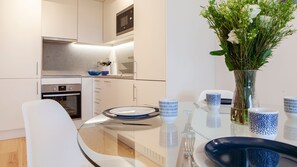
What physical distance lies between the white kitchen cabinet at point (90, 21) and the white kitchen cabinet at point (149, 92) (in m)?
1.71

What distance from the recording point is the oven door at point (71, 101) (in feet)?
10.8

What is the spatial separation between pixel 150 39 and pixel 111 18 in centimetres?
156

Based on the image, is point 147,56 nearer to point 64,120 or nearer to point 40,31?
point 64,120

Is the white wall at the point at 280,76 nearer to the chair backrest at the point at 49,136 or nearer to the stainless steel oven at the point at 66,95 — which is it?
the chair backrest at the point at 49,136

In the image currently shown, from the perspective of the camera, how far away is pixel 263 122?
2.25 ft

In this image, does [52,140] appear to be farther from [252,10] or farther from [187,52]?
[187,52]

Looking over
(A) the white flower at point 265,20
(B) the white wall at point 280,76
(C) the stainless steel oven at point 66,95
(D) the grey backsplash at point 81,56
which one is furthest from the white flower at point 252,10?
(C) the stainless steel oven at point 66,95

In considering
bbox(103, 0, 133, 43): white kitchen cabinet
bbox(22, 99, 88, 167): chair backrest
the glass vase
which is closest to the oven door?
bbox(103, 0, 133, 43): white kitchen cabinet

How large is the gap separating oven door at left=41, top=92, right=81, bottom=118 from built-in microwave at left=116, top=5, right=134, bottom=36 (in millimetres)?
1252

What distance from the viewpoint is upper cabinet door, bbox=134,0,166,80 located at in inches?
84.0

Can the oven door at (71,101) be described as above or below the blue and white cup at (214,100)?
below

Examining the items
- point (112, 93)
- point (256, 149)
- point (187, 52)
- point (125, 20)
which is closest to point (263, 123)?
point (256, 149)

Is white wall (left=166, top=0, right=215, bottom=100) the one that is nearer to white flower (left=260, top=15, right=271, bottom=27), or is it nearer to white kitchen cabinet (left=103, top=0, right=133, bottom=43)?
white kitchen cabinet (left=103, top=0, right=133, bottom=43)

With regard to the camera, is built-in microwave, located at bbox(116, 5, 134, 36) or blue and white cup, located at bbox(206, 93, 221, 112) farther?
built-in microwave, located at bbox(116, 5, 134, 36)
